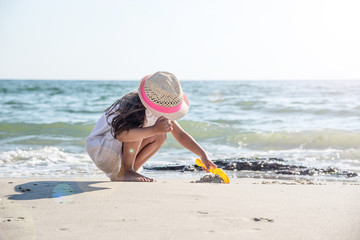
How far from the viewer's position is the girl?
115 inches

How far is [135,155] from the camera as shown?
331cm

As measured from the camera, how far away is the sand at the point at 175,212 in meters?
1.86

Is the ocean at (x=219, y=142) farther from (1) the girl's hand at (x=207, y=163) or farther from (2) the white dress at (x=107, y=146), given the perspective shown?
(1) the girl's hand at (x=207, y=163)

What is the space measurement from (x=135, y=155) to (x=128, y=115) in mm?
384

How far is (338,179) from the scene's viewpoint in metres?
4.05

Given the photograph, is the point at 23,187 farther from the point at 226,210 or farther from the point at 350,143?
the point at 350,143

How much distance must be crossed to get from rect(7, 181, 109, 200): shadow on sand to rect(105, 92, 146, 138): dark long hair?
442mm

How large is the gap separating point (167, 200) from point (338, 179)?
2221 mm

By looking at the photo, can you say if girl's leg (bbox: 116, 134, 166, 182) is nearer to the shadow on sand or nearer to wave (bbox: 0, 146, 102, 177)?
the shadow on sand

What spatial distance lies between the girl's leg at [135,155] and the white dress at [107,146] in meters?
0.05

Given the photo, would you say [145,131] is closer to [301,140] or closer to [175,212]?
[175,212]

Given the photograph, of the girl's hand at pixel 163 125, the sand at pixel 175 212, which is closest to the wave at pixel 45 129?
the sand at pixel 175 212

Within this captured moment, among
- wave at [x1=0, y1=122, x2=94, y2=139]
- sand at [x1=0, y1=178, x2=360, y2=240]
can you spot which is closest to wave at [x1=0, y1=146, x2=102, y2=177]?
sand at [x1=0, y1=178, x2=360, y2=240]

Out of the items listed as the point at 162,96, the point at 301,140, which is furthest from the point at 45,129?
the point at 162,96
